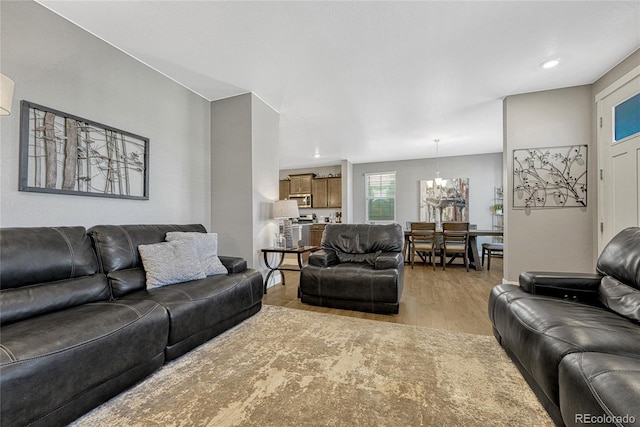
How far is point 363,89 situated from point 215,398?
134 inches

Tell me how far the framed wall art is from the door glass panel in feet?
1.44

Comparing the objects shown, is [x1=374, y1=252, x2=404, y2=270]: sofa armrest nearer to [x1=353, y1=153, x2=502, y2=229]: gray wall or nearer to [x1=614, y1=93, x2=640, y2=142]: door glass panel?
[x1=614, y1=93, x2=640, y2=142]: door glass panel

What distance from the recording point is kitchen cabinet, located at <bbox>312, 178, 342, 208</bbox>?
25.8ft

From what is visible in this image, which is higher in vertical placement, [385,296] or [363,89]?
[363,89]

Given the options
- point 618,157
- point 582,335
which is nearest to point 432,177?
point 618,157

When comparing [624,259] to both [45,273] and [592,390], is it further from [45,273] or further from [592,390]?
[45,273]

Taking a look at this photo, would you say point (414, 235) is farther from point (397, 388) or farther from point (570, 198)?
point (397, 388)

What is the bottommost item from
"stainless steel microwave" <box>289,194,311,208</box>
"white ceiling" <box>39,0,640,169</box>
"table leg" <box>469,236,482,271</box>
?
"table leg" <box>469,236,482,271</box>

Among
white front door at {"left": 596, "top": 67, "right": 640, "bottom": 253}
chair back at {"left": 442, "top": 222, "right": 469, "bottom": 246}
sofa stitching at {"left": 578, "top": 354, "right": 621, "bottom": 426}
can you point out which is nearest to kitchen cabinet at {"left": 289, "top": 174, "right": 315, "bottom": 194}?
chair back at {"left": 442, "top": 222, "right": 469, "bottom": 246}

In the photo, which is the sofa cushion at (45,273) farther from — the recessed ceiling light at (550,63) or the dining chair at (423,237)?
the dining chair at (423,237)

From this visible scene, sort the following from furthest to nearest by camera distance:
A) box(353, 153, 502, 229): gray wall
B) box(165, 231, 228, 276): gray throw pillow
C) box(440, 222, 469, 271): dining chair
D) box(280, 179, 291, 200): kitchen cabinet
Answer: box(280, 179, 291, 200): kitchen cabinet, box(353, 153, 502, 229): gray wall, box(440, 222, 469, 271): dining chair, box(165, 231, 228, 276): gray throw pillow

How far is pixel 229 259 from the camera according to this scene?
9.17 feet

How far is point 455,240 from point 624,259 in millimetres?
3383

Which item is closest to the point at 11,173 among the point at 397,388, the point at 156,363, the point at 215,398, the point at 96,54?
the point at 96,54
